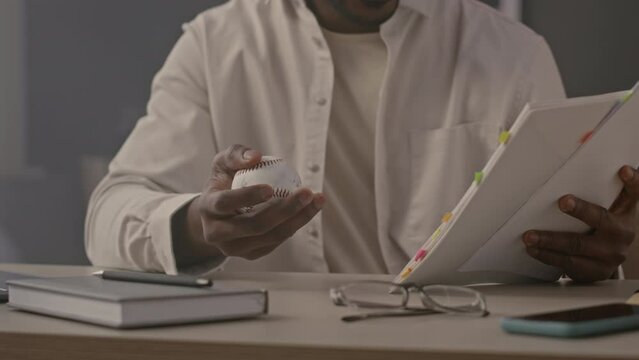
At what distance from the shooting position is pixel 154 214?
1.55 metres

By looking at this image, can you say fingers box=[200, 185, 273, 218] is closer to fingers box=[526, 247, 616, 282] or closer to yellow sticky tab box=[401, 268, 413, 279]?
Answer: yellow sticky tab box=[401, 268, 413, 279]

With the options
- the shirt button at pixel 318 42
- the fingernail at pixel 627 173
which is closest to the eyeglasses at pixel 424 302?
the fingernail at pixel 627 173

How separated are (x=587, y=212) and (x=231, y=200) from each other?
0.42 meters

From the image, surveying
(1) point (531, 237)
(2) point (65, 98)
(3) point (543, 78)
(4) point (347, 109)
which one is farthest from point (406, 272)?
(2) point (65, 98)

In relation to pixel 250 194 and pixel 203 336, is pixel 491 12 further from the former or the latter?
pixel 203 336

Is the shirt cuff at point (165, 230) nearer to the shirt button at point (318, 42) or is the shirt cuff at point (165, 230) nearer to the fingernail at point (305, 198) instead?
the fingernail at point (305, 198)

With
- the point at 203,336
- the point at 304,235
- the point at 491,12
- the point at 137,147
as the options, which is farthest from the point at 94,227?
the point at 203,336

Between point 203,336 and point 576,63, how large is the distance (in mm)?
2313

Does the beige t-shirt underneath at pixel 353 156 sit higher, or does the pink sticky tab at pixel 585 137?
the pink sticky tab at pixel 585 137

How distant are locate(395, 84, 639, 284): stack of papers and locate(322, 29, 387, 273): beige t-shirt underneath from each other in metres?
0.72

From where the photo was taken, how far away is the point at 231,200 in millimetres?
1247

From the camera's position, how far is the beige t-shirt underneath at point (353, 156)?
1.95 meters

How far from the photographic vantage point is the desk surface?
0.70m

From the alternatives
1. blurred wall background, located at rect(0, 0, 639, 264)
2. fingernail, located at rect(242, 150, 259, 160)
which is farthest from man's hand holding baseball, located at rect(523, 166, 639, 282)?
blurred wall background, located at rect(0, 0, 639, 264)
